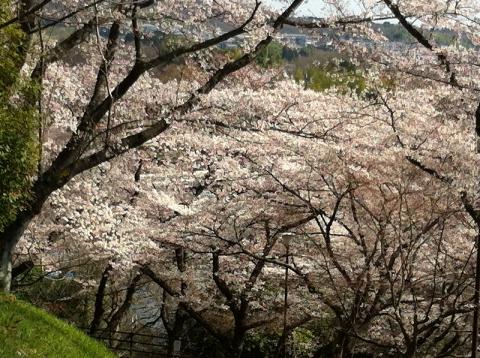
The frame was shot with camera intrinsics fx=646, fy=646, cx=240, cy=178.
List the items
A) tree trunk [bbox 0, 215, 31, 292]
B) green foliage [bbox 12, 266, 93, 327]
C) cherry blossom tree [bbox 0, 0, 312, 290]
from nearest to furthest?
1. cherry blossom tree [bbox 0, 0, 312, 290]
2. tree trunk [bbox 0, 215, 31, 292]
3. green foliage [bbox 12, 266, 93, 327]

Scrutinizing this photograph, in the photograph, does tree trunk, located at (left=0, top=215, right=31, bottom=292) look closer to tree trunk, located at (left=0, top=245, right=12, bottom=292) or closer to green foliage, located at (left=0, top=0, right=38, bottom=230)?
tree trunk, located at (left=0, top=245, right=12, bottom=292)

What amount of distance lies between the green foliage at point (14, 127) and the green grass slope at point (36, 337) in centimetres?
111

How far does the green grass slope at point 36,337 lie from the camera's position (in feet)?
17.9

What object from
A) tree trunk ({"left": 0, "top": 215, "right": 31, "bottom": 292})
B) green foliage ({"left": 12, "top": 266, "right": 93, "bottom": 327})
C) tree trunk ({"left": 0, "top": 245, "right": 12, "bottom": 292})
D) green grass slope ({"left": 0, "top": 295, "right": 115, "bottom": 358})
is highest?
green foliage ({"left": 12, "top": 266, "right": 93, "bottom": 327})

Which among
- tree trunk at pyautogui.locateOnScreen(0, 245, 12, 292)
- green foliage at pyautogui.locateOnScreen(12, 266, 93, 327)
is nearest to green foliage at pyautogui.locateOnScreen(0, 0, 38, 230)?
tree trunk at pyautogui.locateOnScreen(0, 245, 12, 292)

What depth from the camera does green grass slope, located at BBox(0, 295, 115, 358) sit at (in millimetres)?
5449

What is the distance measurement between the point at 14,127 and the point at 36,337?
2.34 meters

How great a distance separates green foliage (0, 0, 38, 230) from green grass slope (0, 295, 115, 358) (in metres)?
1.11

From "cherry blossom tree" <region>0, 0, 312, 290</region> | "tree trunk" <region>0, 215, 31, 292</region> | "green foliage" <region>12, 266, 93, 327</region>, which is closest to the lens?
"cherry blossom tree" <region>0, 0, 312, 290</region>

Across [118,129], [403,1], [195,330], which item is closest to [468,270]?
[403,1]

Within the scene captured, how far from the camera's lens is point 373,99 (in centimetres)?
895

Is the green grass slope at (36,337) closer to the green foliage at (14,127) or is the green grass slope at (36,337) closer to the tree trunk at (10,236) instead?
the tree trunk at (10,236)

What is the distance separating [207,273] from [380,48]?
250 inches

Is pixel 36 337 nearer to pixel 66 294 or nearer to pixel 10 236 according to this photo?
pixel 10 236
